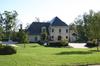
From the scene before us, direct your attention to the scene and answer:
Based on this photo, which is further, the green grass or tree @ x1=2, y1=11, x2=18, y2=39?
tree @ x1=2, y1=11, x2=18, y2=39

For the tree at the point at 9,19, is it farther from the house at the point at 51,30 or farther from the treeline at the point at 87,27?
the house at the point at 51,30

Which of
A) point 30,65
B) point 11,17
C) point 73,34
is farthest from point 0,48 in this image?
point 73,34

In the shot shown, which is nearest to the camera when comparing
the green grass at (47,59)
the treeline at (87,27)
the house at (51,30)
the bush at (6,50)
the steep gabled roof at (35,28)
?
the green grass at (47,59)

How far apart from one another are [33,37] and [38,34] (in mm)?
1761

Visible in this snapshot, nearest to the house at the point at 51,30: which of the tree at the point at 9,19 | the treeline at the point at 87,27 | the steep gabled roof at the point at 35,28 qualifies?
the steep gabled roof at the point at 35,28

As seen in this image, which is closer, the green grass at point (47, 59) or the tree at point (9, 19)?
the green grass at point (47, 59)

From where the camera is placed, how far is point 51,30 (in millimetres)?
89250

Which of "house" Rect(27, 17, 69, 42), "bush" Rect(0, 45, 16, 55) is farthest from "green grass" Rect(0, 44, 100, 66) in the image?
"house" Rect(27, 17, 69, 42)

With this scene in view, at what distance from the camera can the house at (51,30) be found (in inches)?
3455

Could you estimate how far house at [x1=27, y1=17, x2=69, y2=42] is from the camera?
288ft

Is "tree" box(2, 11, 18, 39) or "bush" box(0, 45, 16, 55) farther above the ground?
"tree" box(2, 11, 18, 39)

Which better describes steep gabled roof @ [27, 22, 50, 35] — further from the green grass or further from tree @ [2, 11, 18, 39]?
the green grass

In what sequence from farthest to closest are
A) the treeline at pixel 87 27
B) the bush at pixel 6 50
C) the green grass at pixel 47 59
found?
1. the treeline at pixel 87 27
2. the bush at pixel 6 50
3. the green grass at pixel 47 59

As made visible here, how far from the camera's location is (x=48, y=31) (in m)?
90.5
